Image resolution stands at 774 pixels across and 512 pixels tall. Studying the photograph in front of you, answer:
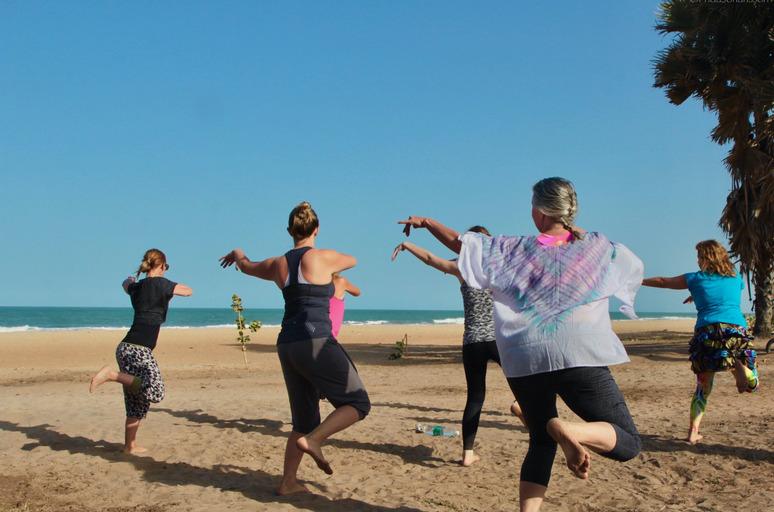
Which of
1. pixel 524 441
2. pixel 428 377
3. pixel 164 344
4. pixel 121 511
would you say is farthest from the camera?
pixel 164 344

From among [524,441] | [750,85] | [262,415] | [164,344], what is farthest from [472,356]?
[164,344]

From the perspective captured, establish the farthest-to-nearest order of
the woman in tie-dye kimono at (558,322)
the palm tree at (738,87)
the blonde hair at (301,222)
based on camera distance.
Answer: the palm tree at (738,87) → the blonde hair at (301,222) → the woman in tie-dye kimono at (558,322)

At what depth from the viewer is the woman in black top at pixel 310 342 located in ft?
14.5

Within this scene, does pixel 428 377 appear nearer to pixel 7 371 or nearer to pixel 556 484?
pixel 556 484

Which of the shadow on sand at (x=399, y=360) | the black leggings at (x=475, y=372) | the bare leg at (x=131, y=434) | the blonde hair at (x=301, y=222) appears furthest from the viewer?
the shadow on sand at (x=399, y=360)

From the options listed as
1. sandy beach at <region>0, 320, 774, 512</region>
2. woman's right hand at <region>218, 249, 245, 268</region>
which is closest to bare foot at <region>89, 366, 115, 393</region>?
sandy beach at <region>0, 320, 774, 512</region>

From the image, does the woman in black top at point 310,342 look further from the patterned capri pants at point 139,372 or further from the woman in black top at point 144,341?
the patterned capri pants at point 139,372

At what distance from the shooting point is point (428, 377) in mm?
14344

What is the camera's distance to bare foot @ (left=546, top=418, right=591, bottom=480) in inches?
111

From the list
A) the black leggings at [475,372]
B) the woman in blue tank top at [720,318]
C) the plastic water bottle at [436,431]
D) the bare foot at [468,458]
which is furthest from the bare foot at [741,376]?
the plastic water bottle at [436,431]

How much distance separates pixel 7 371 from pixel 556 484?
54.3 ft

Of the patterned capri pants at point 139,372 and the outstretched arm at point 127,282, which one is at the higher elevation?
the outstretched arm at point 127,282

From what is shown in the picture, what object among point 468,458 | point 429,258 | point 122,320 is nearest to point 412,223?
point 429,258

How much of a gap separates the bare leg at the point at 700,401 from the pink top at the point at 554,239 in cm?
388
